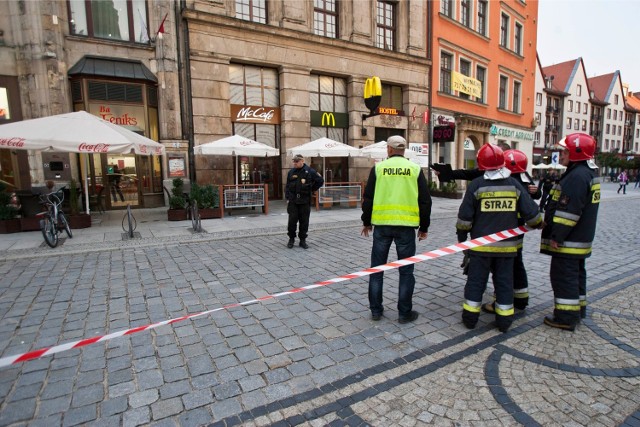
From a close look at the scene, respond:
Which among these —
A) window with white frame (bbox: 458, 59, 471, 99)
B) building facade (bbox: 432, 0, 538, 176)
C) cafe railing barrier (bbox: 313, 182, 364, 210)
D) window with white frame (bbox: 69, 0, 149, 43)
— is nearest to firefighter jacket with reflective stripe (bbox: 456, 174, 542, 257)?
cafe railing barrier (bbox: 313, 182, 364, 210)

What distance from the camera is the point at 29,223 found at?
9.52 metres

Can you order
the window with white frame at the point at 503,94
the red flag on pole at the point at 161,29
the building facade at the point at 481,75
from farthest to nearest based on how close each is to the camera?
the window with white frame at the point at 503,94, the building facade at the point at 481,75, the red flag on pole at the point at 161,29

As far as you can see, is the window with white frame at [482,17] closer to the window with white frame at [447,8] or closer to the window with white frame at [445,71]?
the window with white frame at [447,8]

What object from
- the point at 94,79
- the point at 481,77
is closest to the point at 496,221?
the point at 94,79

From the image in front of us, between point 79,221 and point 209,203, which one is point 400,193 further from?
point 79,221

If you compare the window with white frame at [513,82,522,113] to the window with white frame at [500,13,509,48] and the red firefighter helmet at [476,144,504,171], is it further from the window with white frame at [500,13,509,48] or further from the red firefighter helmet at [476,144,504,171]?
the red firefighter helmet at [476,144,504,171]

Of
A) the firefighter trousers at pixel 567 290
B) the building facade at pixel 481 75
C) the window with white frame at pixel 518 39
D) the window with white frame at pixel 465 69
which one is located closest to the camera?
the firefighter trousers at pixel 567 290

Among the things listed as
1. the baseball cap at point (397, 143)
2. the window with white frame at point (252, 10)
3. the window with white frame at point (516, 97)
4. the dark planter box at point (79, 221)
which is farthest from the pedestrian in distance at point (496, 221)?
the window with white frame at point (516, 97)

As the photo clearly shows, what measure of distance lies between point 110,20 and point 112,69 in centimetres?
195

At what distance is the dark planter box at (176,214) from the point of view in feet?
36.8

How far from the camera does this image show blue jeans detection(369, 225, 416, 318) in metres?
3.96

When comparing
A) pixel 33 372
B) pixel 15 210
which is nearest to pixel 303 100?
pixel 15 210

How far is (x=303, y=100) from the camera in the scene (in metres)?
16.5

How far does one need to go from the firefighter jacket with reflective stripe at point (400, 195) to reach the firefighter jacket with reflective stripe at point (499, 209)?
0.46 metres
